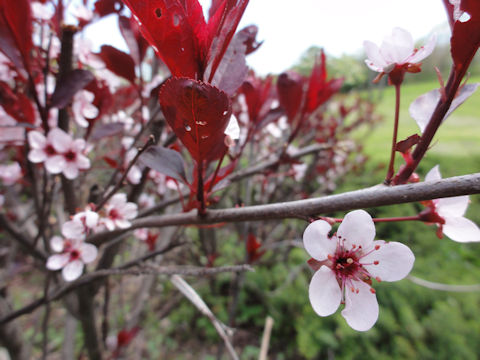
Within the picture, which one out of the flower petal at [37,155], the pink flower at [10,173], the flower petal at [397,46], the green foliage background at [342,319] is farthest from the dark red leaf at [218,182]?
the green foliage background at [342,319]

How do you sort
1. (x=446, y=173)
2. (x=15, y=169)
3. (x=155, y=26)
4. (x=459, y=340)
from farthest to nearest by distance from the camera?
(x=446, y=173), (x=459, y=340), (x=15, y=169), (x=155, y=26)

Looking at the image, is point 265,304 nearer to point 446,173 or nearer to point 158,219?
point 158,219

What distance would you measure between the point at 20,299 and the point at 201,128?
3297 millimetres

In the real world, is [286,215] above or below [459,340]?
above

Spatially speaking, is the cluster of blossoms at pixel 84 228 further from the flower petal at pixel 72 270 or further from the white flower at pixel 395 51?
the white flower at pixel 395 51

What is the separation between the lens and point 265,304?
2.31 m

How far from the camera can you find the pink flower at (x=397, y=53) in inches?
14.6

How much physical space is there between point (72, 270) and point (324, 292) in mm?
514

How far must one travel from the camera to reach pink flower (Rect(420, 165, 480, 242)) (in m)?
0.37

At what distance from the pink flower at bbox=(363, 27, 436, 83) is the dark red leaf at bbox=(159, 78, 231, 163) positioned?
0.23 m

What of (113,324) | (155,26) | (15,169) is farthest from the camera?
(113,324)

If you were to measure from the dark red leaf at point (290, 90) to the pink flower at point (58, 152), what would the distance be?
454 millimetres

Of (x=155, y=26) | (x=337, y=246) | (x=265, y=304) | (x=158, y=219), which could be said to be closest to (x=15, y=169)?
(x=158, y=219)

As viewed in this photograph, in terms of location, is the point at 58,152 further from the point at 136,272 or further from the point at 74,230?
the point at 136,272
